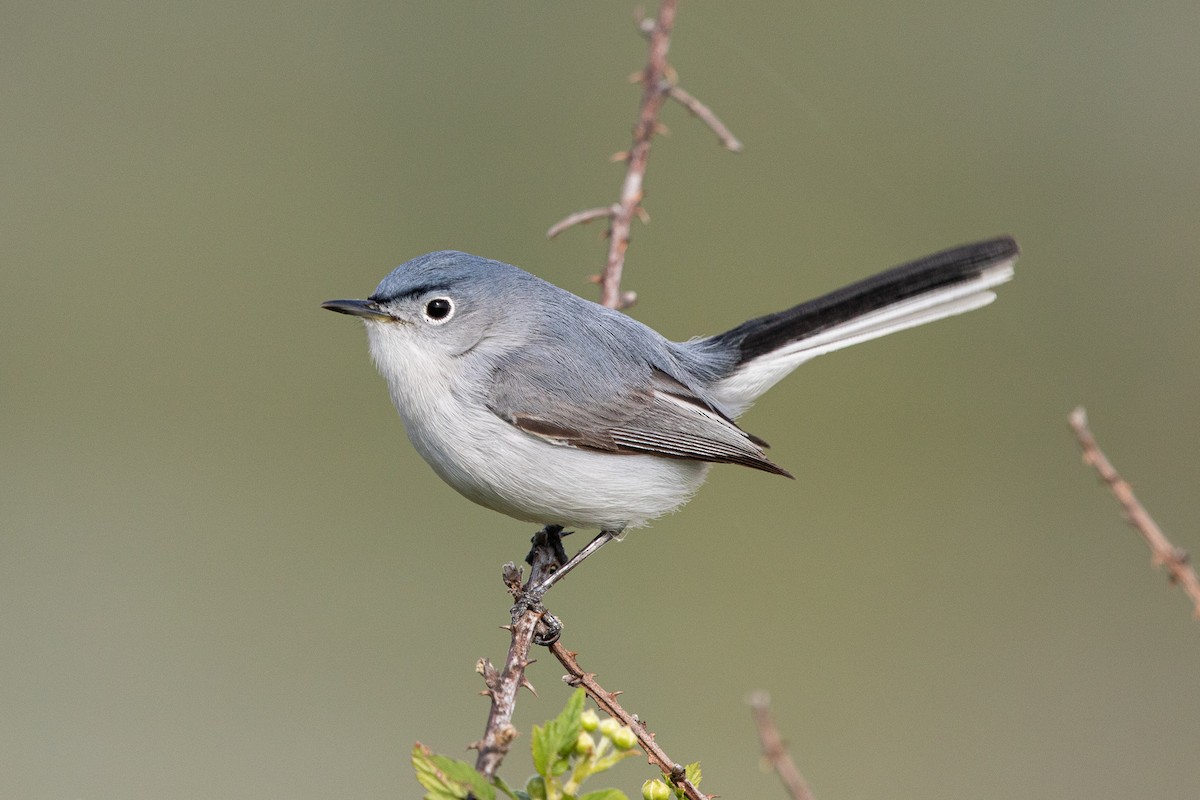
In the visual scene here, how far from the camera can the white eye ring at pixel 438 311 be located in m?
2.28

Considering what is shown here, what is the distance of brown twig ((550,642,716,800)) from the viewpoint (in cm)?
116

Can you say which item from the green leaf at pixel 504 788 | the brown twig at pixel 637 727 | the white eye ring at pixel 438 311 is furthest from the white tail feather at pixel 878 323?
the green leaf at pixel 504 788

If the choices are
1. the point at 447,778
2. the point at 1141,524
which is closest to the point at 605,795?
the point at 447,778

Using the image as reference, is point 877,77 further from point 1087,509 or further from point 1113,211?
point 1087,509

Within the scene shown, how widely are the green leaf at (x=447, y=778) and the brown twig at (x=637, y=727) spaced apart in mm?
246

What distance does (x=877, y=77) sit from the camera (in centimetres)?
562

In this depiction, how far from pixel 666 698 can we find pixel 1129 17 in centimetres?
430

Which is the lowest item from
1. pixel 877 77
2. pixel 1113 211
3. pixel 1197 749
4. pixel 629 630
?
pixel 1197 749

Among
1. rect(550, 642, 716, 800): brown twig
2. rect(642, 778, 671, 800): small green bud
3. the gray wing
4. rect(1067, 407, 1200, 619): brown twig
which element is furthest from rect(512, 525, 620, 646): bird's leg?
rect(1067, 407, 1200, 619): brown twig

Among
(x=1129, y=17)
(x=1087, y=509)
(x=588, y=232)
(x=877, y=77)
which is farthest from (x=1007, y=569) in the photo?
(x=1129, y=17)

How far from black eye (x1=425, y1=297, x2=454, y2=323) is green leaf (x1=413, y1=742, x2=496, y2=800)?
4.50ft

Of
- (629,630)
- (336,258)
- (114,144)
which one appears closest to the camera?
(629,630)

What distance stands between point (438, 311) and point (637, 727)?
3.92 feet

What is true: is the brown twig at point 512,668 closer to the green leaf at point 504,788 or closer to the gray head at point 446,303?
the green leaf at point 504,788
